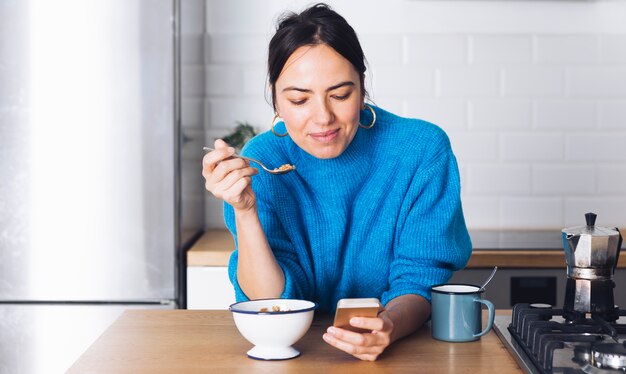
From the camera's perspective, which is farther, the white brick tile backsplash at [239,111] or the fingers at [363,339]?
the white brick tile backsplash at [239,111]

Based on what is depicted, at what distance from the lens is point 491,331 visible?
4.83 ft

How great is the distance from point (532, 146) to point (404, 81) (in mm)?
545

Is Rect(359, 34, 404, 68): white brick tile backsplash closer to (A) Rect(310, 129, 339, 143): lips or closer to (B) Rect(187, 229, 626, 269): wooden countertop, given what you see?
(B) Rect(187, 229, 626, 269): wooden countertop

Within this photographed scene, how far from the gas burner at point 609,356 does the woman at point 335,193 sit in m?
0.37

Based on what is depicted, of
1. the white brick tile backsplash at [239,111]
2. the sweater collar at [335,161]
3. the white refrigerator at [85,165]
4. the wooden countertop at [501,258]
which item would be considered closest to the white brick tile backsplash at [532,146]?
the wooden countertop at [501,258]

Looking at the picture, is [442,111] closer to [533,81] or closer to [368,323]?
[533,81]

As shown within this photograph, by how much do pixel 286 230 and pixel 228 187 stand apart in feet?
0.94

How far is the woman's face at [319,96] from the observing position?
1571 millimetres

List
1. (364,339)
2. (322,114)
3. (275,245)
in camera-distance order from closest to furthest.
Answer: (364,339), (322,114), (275,245)

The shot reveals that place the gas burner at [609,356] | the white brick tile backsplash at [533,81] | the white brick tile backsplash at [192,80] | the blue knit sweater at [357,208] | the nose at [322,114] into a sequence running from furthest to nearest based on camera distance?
the white brick tile backsplash at [533,81]
the white brick tile backsplash at [192,80]
the blue knit sweater at [357,208]
the nose at [322,114]
the gas burner at [609,356]

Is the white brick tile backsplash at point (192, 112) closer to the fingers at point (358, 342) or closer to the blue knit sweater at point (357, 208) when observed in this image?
the blue knit sweater at point (357, 208)

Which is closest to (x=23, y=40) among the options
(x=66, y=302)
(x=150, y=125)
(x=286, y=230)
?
(x=150, y=125)

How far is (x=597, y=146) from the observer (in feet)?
9.93

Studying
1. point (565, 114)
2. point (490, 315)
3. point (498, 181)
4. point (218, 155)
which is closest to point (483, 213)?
point (498, 181)
